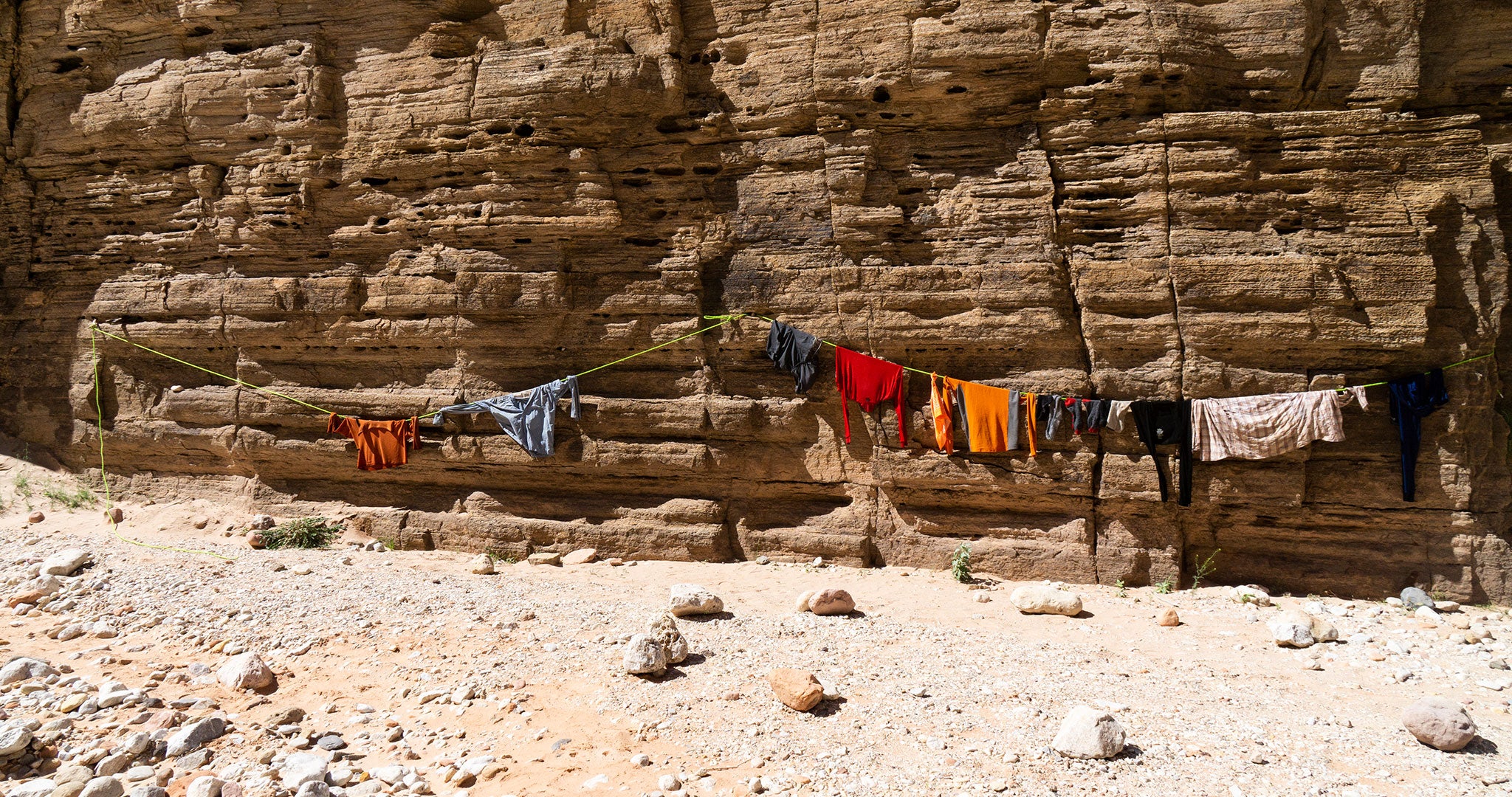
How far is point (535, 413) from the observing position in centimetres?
916

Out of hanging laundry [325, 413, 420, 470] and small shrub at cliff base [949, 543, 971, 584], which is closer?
small shrub at cliff base [949, 543, 971, 584]

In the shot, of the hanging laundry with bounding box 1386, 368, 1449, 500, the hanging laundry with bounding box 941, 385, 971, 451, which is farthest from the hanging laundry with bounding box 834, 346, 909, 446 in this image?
the hanging laundry with bounding box 1386, 368, 1449, 500

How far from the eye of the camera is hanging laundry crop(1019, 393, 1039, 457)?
8086 millimetres

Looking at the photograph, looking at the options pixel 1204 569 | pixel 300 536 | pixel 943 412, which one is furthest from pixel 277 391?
pixel 1204 569

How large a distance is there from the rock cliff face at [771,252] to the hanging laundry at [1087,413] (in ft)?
0.67

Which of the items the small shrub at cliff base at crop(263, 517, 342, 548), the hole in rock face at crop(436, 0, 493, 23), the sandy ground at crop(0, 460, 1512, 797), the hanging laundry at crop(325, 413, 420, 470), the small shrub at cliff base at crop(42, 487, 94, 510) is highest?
the hole in rock face at crop(436, 0, 493, 23)

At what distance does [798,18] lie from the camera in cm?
891

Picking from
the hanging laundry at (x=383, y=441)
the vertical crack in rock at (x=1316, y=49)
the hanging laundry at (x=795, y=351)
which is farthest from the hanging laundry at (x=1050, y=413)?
the hanging laundry at (x=383, y=441)

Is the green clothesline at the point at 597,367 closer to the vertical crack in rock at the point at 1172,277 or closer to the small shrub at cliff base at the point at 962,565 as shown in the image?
the vertical crack in rock at the point at 1172,277

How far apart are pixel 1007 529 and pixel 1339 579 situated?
3178mm

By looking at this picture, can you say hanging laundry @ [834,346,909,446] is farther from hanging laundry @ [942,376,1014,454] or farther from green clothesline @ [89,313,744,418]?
green clothesline @ [89,313,744,418]

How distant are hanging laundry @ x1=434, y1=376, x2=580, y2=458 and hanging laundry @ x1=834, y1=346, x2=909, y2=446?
10.3 ft

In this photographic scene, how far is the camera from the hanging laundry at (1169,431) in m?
7.83

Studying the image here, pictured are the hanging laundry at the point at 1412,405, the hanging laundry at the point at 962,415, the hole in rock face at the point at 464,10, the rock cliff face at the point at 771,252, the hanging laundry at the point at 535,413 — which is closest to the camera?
the hanging laundry at the point at 1412,405
